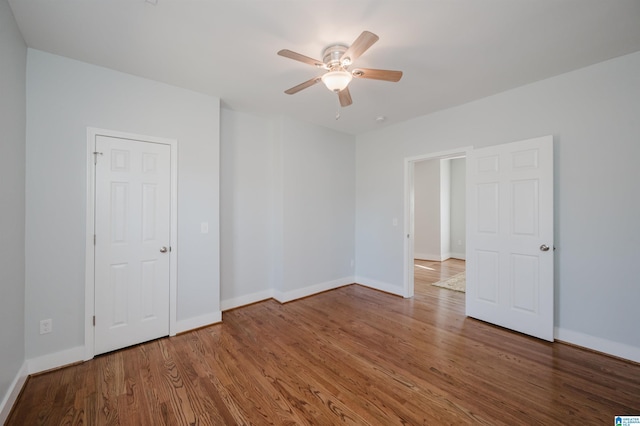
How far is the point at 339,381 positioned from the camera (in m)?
2.10

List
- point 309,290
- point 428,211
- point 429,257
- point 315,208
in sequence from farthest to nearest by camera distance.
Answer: point 428,211, point 429,257, point 315,208, point 309,290

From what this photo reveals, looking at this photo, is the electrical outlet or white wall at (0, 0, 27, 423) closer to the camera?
white wall at (0, 0, 27, 423)

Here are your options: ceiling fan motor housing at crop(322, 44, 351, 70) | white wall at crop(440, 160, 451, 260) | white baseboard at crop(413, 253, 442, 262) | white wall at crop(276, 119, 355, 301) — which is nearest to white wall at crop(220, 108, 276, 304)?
white wall at crop(276, 119, 355, 301)

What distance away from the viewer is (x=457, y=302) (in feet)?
12.6

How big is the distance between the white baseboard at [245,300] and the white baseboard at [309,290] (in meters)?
0.12

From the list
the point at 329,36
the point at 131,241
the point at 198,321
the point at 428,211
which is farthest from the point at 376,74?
the point at 428,211

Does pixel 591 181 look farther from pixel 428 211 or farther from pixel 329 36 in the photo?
pixel 428 211

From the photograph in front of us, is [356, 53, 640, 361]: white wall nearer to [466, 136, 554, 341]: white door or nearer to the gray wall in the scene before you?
[466, 136, 554, 341]: white door

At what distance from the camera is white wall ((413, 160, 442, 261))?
7082mm

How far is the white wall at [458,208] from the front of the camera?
23.7 feet

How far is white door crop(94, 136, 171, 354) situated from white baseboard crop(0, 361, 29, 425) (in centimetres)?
45

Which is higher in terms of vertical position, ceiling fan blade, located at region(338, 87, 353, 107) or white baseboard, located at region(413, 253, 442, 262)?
ceiling fan blade, located at region(338, 87, 353, 107)

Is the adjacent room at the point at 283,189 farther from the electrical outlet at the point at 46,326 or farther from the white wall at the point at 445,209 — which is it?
the white wall at the point at 445,209

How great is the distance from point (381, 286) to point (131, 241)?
11.8ft
